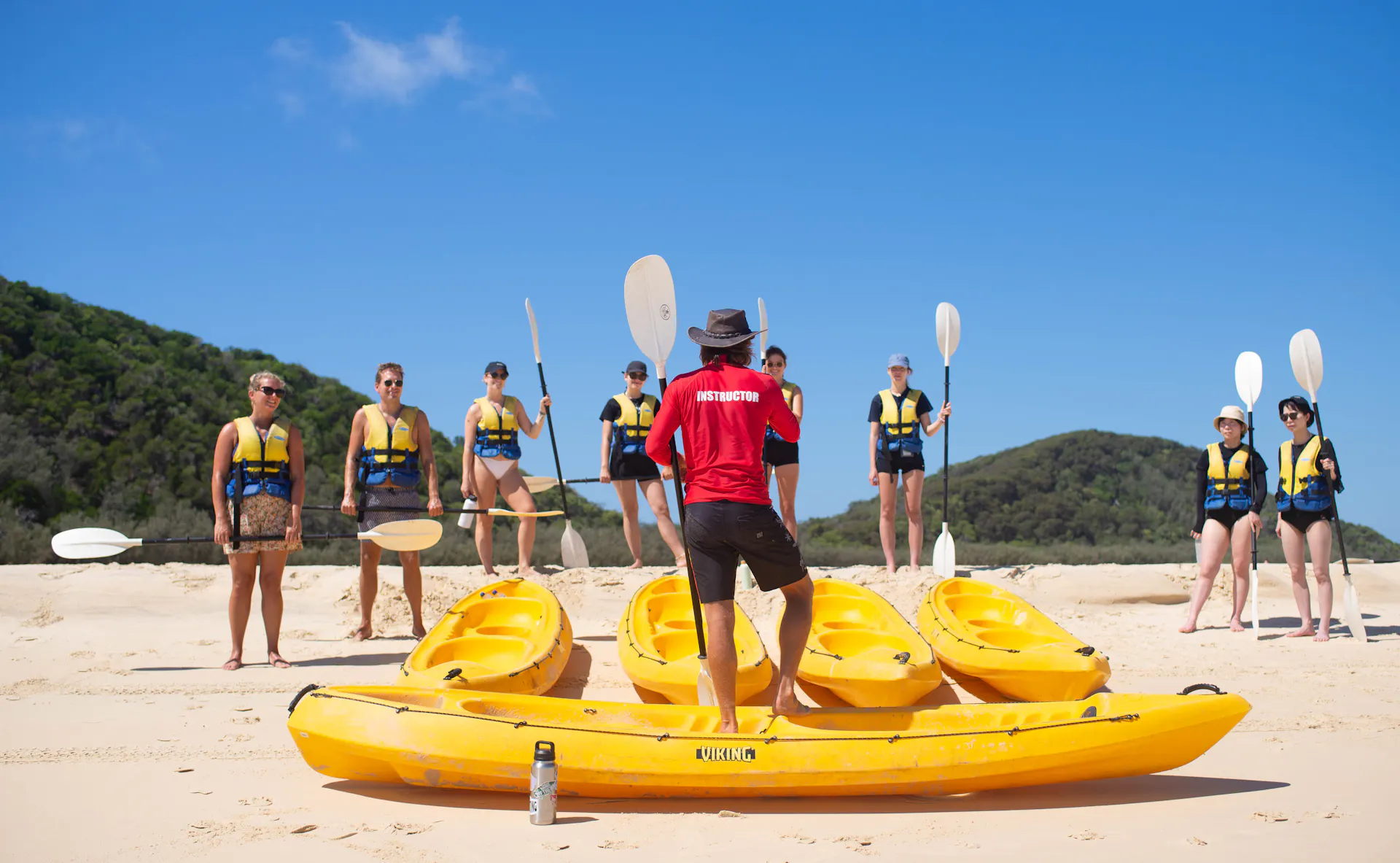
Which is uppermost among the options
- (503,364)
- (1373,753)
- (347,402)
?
(347,402)

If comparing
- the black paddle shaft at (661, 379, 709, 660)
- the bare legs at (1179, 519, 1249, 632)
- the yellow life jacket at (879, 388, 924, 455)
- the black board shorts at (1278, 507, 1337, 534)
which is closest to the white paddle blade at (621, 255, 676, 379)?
the black paddle shaft at (661, 379, 709, 660)

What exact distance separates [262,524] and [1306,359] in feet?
28.5

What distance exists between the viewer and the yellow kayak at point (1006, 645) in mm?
5250

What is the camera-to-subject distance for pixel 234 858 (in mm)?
3131

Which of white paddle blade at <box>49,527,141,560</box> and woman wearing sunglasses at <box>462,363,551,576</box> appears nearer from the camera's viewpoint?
white paddle blade at <box>49,527,141,560</box>

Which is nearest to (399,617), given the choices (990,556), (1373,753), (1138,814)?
(1138,814)

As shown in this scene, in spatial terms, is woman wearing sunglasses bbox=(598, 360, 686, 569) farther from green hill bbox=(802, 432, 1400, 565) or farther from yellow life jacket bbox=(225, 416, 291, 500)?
green hill bbox=(802, 432, 1400, 565)

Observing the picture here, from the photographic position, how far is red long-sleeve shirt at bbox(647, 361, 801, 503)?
416cm

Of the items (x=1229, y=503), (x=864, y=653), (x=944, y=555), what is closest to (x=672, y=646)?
(x=864, y=653)

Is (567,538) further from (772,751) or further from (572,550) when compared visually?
(772,751)

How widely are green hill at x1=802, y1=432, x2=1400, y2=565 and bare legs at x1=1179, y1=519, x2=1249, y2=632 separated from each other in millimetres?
9272

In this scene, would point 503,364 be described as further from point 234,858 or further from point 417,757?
point 234,858

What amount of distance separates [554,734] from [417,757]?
0.53 meters

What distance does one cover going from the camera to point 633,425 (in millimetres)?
8664
